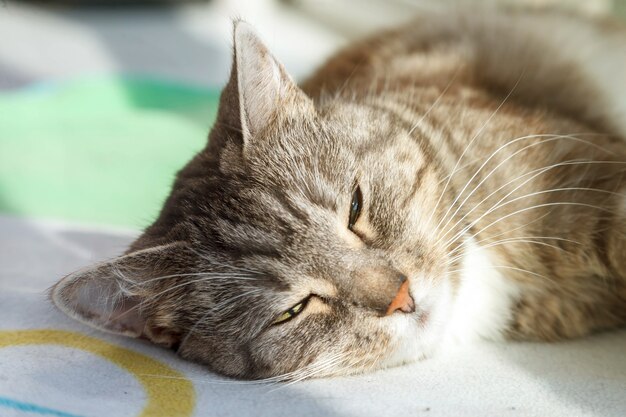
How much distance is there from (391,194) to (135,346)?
0.67 meters

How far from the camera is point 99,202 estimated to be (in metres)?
2.50

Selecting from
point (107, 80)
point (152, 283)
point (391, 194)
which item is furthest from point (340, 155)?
point (107, 80)

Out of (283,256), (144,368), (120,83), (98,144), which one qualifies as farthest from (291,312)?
(120,83)

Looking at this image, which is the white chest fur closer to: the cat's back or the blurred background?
the cat's back

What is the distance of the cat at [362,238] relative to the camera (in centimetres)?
146

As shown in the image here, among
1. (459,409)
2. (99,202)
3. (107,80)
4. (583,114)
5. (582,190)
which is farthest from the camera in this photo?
(107,80)

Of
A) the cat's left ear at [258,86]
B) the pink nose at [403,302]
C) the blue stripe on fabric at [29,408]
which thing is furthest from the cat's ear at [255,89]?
the blue stripe on fabric at [29,408]

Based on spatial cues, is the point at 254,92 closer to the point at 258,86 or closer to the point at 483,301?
the point at 258,86

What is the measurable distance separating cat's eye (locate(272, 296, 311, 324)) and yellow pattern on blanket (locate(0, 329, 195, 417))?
223 mm

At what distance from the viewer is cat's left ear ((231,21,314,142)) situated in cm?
156

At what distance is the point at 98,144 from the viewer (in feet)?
9.41

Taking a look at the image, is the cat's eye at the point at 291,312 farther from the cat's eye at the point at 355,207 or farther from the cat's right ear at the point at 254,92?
the cat's right ear at the point at 254,92

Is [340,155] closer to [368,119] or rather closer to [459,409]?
[368,119]

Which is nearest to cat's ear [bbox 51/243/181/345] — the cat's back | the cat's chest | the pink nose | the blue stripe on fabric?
the blue stripe on fabric
